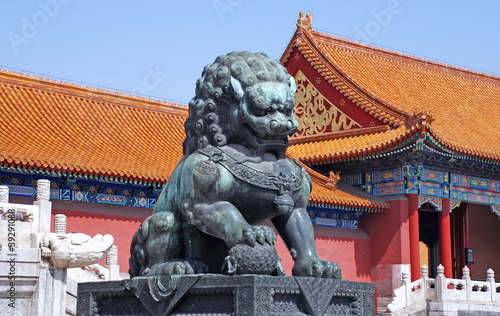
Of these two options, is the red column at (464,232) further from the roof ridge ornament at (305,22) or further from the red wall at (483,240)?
the roof ridge ornament at (305,22)

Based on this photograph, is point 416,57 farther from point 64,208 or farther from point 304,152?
point 64,208

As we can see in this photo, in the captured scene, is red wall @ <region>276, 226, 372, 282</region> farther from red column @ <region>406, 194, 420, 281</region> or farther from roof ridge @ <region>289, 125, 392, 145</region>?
roof ridge @ <region>289, 125, 392, 145</region>

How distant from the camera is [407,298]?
17.5 metres

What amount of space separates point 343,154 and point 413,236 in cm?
259

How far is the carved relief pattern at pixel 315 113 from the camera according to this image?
23.1 meters

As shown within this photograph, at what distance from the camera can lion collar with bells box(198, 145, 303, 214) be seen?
5578mm

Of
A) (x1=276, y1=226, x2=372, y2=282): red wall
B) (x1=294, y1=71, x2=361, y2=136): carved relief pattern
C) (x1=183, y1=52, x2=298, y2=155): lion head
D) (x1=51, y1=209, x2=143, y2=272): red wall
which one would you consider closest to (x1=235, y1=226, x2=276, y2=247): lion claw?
(x1=183, y1=52, x2=298, y2=155): lion head

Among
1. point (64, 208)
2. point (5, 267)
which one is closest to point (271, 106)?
point (5, 267)

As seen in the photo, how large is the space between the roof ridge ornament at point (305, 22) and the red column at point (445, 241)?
611 cm

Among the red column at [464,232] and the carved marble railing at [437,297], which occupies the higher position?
the red column at [464,232]

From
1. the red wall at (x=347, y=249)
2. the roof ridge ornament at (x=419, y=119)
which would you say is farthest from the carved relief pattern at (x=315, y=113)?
the red wall at (x=347, y=249)

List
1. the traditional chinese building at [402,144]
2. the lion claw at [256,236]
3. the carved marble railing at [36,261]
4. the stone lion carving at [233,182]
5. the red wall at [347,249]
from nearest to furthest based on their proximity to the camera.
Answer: the lion claw at [256,236]
the stone lion carving at [233,182]
the carved marble railing at [36,261]
the red wall at [347,249]
the traditional chinese building at [402,144]

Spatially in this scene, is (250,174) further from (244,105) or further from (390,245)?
(390,245)

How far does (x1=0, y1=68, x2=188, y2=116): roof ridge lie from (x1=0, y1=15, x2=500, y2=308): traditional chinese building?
0.09 ft
